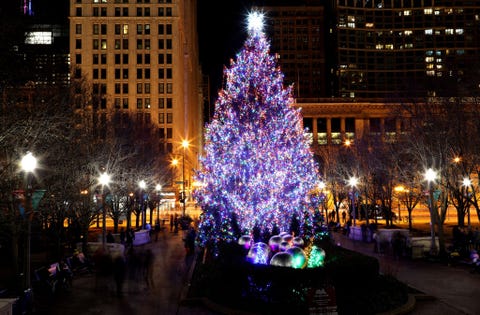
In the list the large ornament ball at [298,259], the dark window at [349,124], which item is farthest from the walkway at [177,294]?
the dark window at [349,124]

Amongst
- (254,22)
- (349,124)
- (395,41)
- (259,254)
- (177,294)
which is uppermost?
(395,41)

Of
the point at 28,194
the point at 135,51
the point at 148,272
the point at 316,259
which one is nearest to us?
the point at 28,194

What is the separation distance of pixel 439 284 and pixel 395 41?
157129 millimetres

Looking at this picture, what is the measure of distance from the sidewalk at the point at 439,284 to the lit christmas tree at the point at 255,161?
5.38m

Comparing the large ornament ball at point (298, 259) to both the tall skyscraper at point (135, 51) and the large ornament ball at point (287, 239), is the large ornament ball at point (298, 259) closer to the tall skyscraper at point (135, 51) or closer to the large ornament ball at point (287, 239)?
the large ornament ball at point (287, 239)

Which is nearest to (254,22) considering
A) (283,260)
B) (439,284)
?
(439,284)

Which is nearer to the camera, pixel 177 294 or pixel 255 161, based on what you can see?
pixel 177 294

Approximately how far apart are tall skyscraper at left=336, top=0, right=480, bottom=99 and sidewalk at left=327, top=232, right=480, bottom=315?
141210 millimetres

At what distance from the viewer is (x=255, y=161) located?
76.8 ft

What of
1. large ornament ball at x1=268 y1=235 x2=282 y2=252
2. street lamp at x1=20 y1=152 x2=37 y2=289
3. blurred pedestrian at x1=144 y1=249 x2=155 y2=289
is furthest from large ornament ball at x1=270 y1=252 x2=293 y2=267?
street lamp at x1=20 y1=152 x2=37 y2=289

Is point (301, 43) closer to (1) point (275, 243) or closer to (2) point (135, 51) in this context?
(2) point (135, 51)

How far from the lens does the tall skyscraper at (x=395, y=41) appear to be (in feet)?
530

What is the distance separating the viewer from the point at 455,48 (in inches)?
6363

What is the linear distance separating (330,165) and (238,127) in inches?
1494
